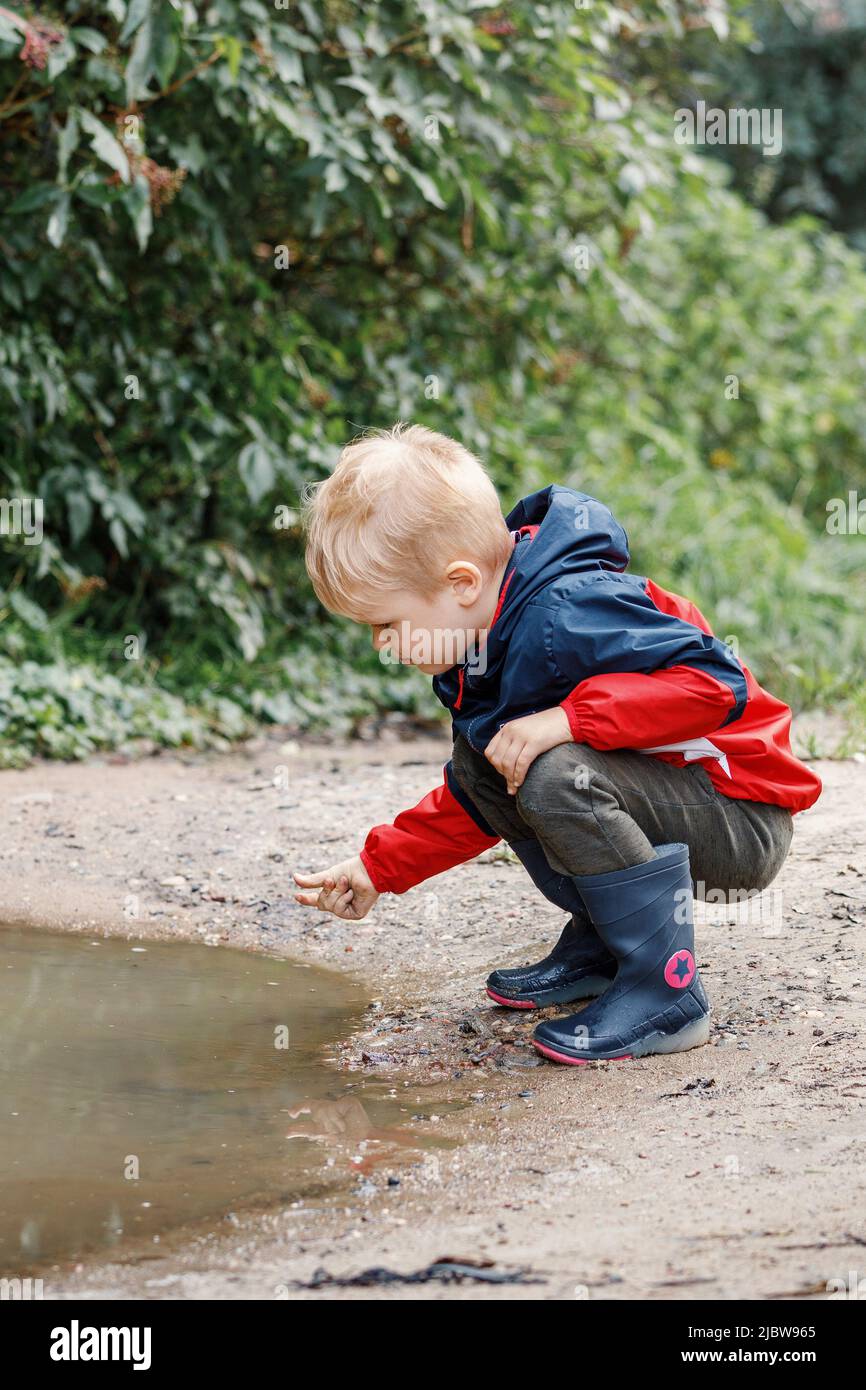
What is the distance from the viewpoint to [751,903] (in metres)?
3.04

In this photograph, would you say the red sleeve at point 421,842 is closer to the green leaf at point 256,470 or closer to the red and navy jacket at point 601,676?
the red and navy jacket at point 601,676

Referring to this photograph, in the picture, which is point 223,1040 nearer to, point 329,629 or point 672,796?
point 672,796

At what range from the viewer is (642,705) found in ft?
7.21

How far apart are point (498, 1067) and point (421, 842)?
383 mm

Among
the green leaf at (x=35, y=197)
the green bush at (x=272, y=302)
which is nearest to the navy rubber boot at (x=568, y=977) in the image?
the green bush at (x=272, y=302)

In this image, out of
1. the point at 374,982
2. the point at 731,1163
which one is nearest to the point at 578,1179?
the point at 731,1163

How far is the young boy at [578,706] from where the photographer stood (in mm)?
2221

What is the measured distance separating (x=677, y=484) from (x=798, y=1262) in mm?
5730

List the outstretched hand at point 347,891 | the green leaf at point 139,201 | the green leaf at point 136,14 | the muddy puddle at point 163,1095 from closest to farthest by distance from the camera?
the muddy puddle at point 163,1095
the outstretched hand at point 347,891
the green leaf at point 136,14
the green leaf at point 139,201

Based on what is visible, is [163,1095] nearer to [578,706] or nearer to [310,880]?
[310,880]

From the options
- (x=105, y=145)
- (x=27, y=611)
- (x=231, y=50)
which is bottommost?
(x=27, y=611)

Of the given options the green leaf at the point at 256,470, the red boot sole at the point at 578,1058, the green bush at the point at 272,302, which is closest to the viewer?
the red boot sole at the point at 578,1058

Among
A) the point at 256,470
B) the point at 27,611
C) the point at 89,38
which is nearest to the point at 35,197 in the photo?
the point at 89,38

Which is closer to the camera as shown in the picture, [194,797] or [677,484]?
[194,797]
